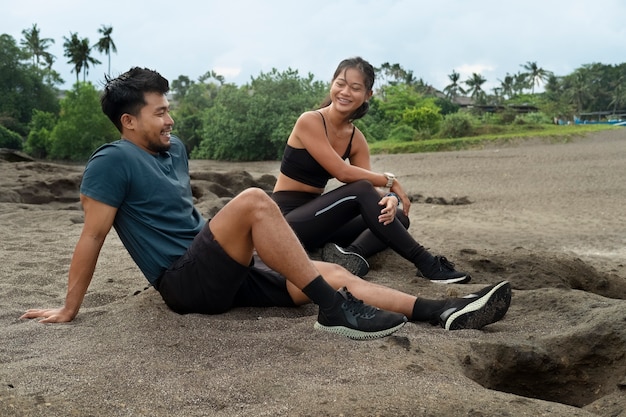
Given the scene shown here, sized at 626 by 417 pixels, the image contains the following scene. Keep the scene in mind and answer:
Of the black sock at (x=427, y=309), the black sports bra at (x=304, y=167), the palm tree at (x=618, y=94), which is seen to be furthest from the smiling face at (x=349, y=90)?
the palm tree at (x=618, y=94)

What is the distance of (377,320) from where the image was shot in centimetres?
304

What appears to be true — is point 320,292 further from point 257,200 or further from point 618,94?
point 618,94

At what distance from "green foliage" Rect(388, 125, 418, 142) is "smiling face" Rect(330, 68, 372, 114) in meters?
24.2

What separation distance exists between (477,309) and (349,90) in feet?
5.63

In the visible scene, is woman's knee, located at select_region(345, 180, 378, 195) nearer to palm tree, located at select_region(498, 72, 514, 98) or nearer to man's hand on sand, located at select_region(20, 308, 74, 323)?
man's hand on sand, located at select_region(20, 308, 74, 323)

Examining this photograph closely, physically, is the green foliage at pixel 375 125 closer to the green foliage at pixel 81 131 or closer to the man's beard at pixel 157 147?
the green foliage at pixel 81 131

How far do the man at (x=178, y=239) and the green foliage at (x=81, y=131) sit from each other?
29.9m

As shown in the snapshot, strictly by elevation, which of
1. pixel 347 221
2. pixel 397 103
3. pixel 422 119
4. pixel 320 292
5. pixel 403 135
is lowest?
pixel 320 292

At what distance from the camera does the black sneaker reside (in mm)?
3031

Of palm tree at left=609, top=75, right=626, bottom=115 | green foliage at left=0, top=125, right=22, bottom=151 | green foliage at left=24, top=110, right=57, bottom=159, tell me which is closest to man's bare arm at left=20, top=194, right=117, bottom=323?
green foliage at left=24, top=110, right=57, bottom=159

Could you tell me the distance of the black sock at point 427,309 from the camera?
3383mm

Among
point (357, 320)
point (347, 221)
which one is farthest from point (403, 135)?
point (357, 320)

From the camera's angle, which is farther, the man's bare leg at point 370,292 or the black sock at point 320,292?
the man's bare leg at point 370,292

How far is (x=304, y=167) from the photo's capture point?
470cm
